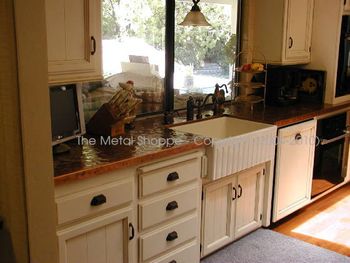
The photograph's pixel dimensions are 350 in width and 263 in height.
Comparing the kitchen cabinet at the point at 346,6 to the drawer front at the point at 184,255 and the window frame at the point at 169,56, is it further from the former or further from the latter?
the drawer front at the point at 184,255

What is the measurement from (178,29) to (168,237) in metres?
1.55

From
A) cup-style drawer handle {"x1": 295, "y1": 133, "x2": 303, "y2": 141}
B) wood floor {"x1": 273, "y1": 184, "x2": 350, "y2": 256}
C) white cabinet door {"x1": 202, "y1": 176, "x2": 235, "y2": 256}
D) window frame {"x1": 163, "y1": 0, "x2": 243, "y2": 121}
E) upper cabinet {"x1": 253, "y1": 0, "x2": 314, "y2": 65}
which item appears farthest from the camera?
upper cabinet {"x1": 253, "y1": 0, "x2": 314, "y2": 65}

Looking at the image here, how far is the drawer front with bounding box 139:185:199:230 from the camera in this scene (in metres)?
2.24

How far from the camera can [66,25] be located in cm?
211

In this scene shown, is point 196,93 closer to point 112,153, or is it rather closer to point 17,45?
point 112,153

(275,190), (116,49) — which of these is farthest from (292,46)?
(116,49)

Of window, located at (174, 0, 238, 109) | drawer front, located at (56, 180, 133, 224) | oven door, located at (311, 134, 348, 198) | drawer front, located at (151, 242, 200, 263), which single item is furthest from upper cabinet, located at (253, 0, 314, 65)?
drawer front, located at (56, 180, 133, 224)

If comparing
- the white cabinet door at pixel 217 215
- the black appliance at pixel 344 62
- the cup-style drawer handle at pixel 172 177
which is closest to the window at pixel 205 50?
the white cabinet door at pixel 217 215

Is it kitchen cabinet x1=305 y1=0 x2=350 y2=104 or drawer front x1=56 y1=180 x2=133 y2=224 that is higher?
kitchen cabinet x1=305 y1=0 x2=350 y2=104

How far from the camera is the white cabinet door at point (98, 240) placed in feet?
6.28

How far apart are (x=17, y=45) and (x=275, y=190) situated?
2.49m

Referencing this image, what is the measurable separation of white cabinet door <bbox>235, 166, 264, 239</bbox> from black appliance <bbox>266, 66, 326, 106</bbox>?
0.91 meters

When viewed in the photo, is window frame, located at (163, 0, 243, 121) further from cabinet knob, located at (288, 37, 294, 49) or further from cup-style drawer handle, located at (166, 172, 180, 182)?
cabinet knob, located at (288, 37, 294, 49)

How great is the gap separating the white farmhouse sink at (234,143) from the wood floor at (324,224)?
0.67 meters
